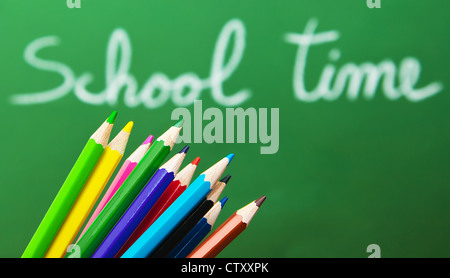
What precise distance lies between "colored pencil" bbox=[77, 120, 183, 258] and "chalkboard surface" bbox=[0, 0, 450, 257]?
2.13 ft

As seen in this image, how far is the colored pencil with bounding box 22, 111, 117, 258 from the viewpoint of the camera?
23 centimetres

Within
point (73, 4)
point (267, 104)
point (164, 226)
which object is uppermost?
point (73, 4)

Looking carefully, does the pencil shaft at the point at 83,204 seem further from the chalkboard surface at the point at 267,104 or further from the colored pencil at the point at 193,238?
the chalkboard surface at the point at 267,104

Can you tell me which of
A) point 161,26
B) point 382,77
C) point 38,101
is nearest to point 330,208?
point 382,77

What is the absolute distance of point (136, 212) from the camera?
232 mm

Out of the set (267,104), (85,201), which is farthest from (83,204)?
(267,104)

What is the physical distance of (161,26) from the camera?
0.91m

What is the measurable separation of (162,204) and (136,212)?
27mm

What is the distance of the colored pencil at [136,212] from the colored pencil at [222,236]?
4cm

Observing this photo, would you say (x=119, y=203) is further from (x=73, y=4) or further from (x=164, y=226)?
(x=73, y=4)

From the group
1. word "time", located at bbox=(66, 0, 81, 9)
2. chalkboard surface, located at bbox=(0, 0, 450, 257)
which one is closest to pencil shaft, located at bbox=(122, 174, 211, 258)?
chalkboard surface, located at bbox=(0, 0, 450, 257)

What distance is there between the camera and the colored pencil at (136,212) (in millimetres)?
230

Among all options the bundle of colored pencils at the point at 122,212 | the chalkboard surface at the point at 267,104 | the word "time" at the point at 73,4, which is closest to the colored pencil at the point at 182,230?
the bundle of colored pencils at the point at 122,212
